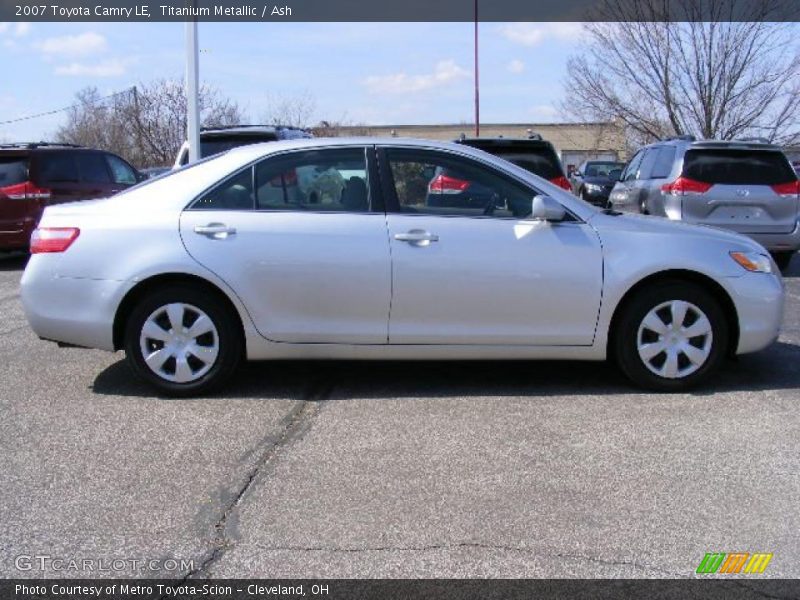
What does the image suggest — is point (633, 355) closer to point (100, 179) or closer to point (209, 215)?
point (209, 215)

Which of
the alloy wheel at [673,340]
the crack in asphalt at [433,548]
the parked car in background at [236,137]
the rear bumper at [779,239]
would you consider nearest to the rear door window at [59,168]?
the parked car in background at [236,137]

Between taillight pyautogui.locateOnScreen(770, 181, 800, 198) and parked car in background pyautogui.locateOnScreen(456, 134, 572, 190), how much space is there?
251 centimetres

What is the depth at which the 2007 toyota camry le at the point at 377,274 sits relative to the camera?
16.4 ft

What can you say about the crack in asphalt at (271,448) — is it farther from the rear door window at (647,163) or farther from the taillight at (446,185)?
the rear door window at (647,163)

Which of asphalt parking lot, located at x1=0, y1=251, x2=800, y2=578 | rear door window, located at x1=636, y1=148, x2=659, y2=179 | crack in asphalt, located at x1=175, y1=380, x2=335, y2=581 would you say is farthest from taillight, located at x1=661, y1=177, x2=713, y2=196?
crack in asphalt, located at x1=175, y1=380, x2=335, y2=581

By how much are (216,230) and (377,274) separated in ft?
3.46

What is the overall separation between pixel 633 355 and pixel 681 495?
156 centimetres

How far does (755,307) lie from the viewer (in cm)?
519

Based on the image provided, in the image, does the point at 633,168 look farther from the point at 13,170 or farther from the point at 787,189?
the point at 13,170

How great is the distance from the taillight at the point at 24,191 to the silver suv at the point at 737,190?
834cm

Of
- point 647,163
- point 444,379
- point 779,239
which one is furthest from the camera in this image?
point 647,163

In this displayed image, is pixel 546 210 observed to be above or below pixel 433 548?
above

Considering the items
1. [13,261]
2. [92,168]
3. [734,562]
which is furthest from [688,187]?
[13,261]

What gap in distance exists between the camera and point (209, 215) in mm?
5074
